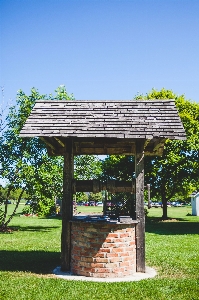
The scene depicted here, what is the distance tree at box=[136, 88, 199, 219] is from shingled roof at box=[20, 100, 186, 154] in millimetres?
18515

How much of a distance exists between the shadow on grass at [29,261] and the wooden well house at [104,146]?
0.80 m

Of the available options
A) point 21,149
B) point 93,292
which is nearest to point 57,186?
point 21,149

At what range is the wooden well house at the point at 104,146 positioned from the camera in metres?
7.00

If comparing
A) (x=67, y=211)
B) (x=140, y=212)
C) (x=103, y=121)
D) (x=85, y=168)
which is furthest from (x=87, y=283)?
(x=85, y=168)

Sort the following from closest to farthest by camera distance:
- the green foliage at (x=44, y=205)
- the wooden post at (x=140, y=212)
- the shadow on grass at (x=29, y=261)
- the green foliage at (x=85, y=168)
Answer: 1. the wooden post at (x=140, y=212)
2. the shadow on grass at (x=29, y=261)
3. the green foliage at (x=44, y=205)
4. the green foliage at (x=85, y=168)

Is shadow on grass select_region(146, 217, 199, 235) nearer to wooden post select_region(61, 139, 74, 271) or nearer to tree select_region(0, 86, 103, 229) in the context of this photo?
tree select_region(0, 86, 103, 229)

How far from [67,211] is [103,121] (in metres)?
2.50

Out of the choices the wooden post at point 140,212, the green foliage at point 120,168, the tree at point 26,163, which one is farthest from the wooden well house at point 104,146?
the green foliage at point 120,168

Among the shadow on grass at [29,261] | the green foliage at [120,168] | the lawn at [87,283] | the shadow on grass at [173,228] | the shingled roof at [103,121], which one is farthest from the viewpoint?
the green foliage at [120,168]

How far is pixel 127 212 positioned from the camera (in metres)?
8.62

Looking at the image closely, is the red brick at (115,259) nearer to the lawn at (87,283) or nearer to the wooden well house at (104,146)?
the wooden well house at (104,146)

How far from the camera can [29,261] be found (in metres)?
8.80

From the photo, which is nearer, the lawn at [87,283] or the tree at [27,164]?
the lawn at [87,283]

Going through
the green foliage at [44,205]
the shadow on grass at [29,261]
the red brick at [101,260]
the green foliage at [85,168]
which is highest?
the green foliage at [85,168]
